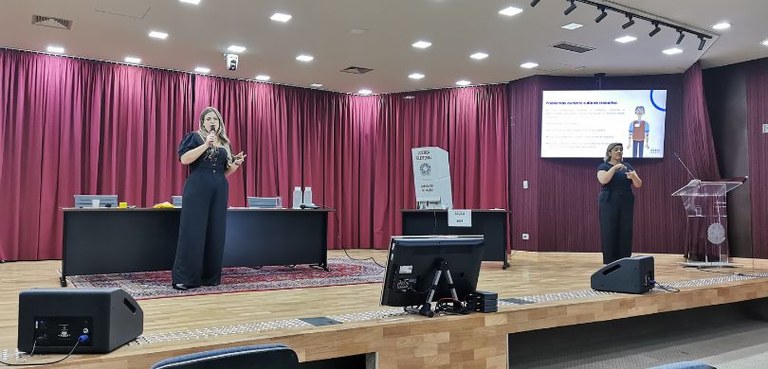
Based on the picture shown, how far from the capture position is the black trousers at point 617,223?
546cm

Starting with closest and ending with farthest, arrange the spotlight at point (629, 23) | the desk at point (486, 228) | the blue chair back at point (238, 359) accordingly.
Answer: the blue chair back at point (238, 359)
the spotlight at point (629, 23)
the desk at point (486, 228)

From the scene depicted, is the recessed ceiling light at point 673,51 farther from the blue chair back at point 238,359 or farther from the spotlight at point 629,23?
the blue chair back at point 238,359

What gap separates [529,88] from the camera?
908 centimetres

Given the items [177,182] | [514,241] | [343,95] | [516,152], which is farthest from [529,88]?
[177,182]

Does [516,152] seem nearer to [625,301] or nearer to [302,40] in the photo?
[302,40]

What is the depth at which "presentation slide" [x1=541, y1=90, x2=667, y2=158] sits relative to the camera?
8609 mm

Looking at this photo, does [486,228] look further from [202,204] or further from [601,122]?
[202,204]

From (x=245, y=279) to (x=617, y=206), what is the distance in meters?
3.63

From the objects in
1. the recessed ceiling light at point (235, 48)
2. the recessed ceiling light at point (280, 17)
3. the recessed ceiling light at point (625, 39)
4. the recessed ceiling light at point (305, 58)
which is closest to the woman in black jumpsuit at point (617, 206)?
the recessed ceiling light at point (625, 39)

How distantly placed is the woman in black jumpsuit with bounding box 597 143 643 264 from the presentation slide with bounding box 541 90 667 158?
3373mm

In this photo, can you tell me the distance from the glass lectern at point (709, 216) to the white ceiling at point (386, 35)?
1.85m

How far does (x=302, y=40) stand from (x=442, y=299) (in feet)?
16.5

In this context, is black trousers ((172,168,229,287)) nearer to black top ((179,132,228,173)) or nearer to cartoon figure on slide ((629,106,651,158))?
black top ((179,132,228,173))

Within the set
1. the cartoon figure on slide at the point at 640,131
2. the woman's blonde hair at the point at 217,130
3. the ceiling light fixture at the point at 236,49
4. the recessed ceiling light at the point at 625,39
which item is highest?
the recessed ceiling light at the point at 625,39
